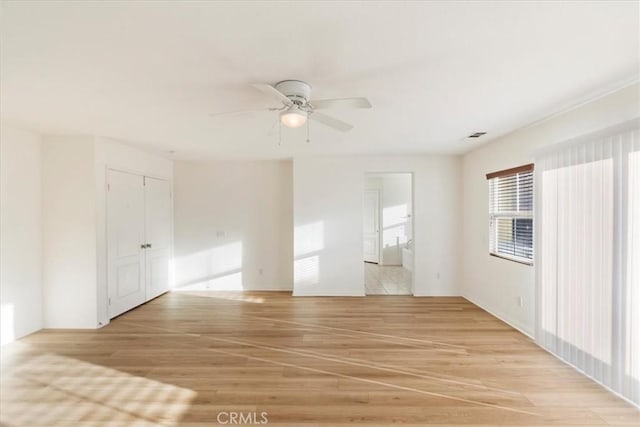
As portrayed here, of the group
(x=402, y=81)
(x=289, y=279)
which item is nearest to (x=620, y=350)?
(x=402, y=81)

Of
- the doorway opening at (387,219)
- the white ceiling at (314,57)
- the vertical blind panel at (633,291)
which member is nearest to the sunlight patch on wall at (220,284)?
the white ceiling at (314,57)

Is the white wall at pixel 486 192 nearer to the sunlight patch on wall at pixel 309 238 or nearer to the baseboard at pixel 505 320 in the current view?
the baseboard at pixel 505 320

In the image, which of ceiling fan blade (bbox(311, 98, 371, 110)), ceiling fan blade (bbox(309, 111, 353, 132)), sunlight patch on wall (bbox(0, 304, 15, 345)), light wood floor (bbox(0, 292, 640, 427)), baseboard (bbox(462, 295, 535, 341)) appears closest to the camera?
ceiling fan blade (bbox(311, 98, 371, 110))

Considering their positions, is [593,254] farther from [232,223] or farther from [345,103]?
[232,223]

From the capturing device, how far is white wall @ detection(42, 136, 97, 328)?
3.54 m

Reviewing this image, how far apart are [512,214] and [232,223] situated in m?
4.60

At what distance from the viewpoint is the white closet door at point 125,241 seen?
3844 mm

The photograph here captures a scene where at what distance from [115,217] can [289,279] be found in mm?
2982

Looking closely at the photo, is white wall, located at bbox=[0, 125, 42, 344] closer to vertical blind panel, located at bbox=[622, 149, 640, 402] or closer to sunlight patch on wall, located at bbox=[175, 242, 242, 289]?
sunlight patch on wall, located at bbox=[175, 242, 242, 289]

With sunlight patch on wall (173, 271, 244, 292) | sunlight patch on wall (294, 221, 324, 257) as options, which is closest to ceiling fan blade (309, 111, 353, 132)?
sunlight patch on wall (294, 221, 324, 257)

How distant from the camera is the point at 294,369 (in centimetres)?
260

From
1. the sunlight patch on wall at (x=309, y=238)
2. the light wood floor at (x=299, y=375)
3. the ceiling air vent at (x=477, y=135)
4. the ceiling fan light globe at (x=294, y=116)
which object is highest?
the ceiling air vent at (x=477, y=135)

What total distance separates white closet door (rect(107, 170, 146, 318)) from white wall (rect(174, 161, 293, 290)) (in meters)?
0.97
